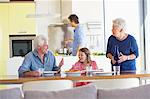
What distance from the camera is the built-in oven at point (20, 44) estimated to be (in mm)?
7277

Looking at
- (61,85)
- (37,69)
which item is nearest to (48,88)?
(61,85)

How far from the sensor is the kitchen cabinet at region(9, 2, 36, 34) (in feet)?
23.7

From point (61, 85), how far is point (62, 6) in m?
4.65

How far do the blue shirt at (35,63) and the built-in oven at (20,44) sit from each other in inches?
126

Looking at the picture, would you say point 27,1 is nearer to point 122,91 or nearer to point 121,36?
point 121,36

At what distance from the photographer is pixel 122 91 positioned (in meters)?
2.48

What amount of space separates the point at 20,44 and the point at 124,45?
3.66 m

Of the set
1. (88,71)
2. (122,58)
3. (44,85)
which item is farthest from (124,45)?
(44,85)

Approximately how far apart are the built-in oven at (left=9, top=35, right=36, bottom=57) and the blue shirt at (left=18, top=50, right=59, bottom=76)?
10.5ft

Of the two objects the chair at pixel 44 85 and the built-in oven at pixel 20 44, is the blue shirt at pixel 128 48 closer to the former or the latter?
the chair at pixel 44 85

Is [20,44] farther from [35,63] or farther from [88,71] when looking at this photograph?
[88,71]

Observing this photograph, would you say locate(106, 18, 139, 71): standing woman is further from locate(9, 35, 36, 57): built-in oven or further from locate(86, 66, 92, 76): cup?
locate(9, 35, 36, 57): built-in oven

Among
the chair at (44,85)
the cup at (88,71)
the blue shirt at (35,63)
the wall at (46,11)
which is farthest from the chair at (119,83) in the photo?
the wall at (46,11)

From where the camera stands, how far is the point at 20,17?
24.0ft
